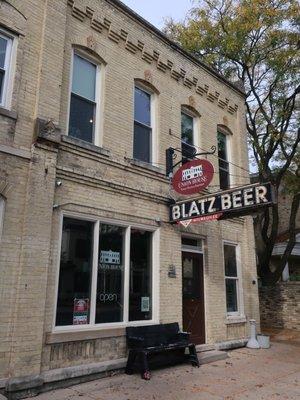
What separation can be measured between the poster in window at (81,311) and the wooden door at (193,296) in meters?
3.33

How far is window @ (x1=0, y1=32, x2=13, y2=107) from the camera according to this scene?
7.33m

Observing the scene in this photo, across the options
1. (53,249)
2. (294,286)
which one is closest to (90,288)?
(53,249)

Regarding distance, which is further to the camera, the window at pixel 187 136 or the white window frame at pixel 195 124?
the white window frame at pixel 195 124

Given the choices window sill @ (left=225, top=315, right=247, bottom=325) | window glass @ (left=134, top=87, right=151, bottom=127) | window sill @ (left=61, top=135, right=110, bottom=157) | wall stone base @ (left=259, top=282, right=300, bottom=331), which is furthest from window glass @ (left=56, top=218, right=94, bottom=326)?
wall stone base @ (left=259, top=282, right=300, bottom=331)

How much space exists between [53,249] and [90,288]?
3.99 ft

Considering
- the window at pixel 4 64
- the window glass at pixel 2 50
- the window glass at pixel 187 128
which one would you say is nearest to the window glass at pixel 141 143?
the window glass at pixel 187 128

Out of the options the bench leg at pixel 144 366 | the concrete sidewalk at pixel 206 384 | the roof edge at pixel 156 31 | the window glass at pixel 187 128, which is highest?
the roof edge at pixel 156 31

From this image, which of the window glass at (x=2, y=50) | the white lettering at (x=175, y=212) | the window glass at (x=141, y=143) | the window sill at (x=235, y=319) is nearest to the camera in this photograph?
the window glass at (x=2, y=50)

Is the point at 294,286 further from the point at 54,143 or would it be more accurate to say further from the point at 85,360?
the point at 54,143

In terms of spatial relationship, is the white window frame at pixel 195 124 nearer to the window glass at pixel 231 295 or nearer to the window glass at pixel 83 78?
the window glass at pixel 83 78

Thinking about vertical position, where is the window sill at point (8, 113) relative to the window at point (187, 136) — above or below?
below

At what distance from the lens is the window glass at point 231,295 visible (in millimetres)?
11977

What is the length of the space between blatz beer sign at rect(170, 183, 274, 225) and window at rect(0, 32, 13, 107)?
4.70 metres

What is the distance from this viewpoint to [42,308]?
22.6 feet
